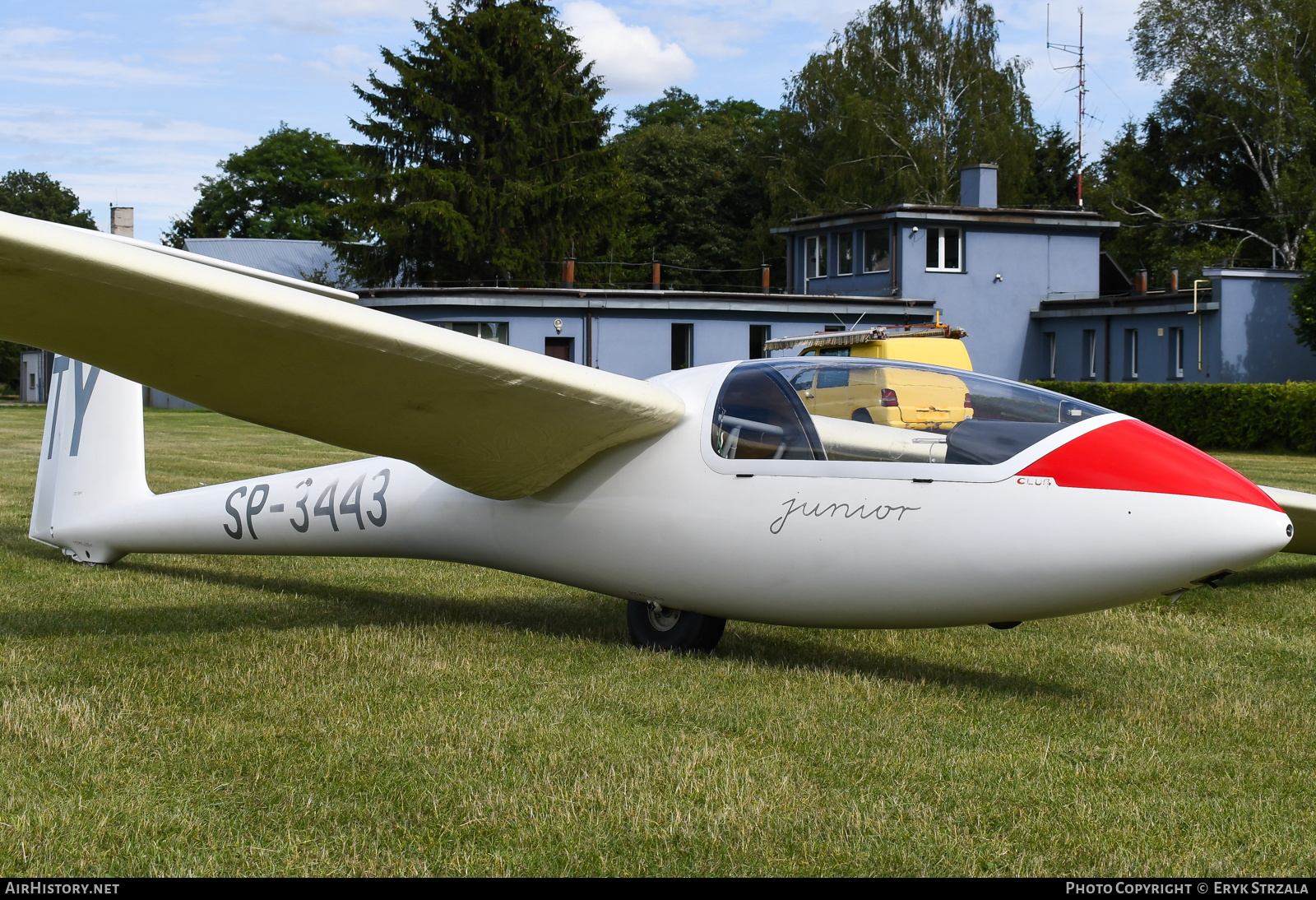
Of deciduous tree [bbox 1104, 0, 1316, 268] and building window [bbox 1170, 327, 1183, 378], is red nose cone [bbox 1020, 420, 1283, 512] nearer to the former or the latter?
building window [bbox 1170, 327, 1183, 378]

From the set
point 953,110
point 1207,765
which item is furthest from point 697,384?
point 953,110

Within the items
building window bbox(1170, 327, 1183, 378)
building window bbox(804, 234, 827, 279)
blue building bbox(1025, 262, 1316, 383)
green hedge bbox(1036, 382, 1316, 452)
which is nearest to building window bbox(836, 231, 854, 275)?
building window bbox(804, 234, 827, 279)

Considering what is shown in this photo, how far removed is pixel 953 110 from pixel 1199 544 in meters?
53.5

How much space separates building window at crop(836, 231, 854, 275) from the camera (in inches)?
1705

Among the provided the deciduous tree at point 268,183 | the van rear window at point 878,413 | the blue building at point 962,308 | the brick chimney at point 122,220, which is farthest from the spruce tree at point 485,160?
the van rear window at point 878,413

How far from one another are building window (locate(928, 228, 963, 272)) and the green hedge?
11471 millimetres

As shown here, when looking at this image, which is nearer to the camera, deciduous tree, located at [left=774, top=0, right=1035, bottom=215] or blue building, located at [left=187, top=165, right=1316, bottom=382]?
blue building, located at [left=187, top=165, right=1316, bottom=382]

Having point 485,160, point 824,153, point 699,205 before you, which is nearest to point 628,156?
point 699,205

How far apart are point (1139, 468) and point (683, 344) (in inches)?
1380

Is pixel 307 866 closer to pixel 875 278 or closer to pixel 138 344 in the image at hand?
pixel 138 344

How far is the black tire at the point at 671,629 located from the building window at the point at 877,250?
1417 inches

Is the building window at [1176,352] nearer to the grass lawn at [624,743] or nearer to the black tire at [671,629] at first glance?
the grass lawn at [624,743]

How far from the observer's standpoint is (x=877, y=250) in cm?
4212

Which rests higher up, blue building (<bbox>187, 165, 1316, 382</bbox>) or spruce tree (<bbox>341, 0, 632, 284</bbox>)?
spruce tree (<bbox>341, 0, 632, 284</bbox>)
